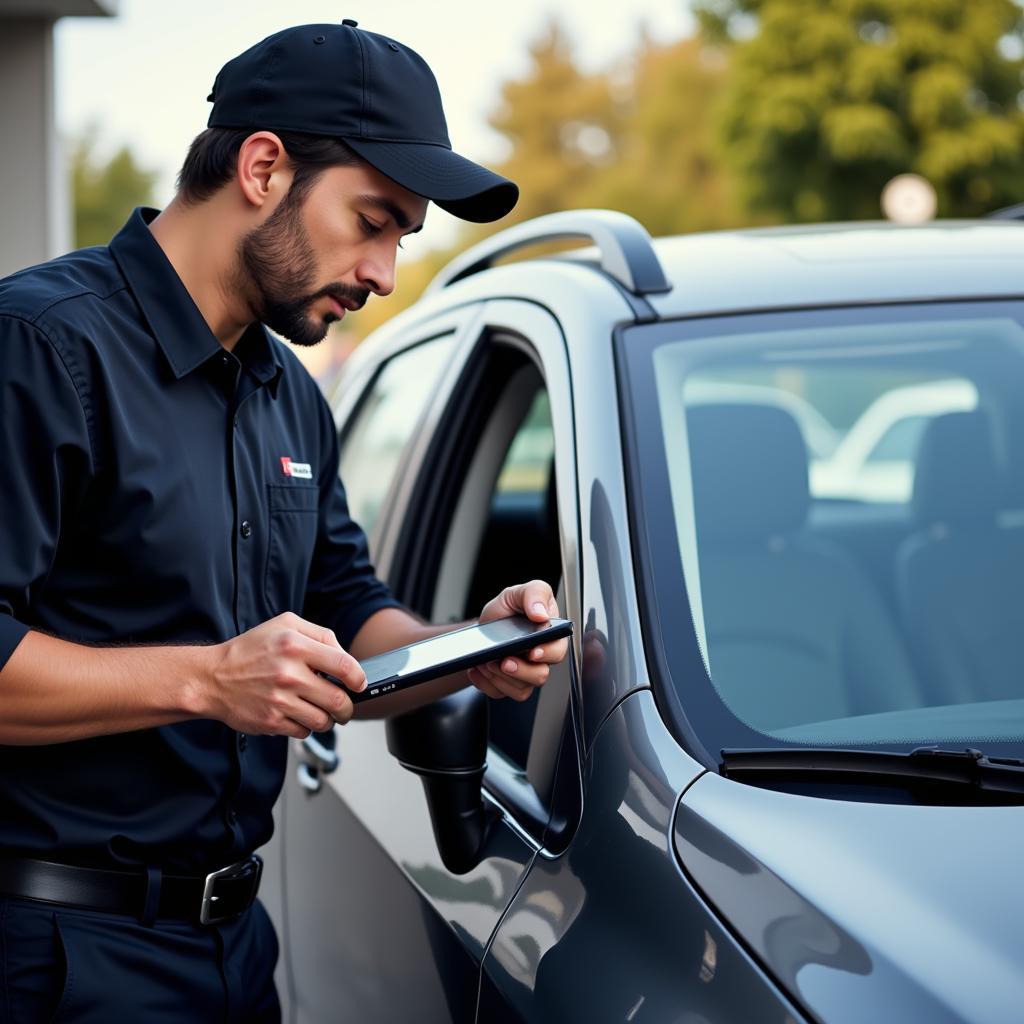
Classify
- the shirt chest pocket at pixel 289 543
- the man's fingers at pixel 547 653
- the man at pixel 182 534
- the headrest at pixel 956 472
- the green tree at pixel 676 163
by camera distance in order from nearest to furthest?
the man at pixel 182 534 < the man's fingers at pixel 547 653 < the shirt chest pocket at pixel 289 543 < the headrest at pixel 956 472 < the green tree at pixel 676 163

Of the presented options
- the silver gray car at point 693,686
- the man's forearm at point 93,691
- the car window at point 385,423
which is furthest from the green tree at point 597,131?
the man's forearm at point 93,691

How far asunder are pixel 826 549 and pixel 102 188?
145 feet

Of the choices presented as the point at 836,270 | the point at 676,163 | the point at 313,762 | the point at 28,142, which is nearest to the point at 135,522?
the point at 313,762

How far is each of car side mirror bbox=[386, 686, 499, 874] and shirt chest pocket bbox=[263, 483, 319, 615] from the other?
0.29m

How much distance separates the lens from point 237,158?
69.7 inches

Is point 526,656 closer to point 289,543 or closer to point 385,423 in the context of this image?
point 289,543

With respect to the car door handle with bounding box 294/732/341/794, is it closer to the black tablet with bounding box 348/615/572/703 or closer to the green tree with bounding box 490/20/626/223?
the black tablet with bounding box 348/615/572/703

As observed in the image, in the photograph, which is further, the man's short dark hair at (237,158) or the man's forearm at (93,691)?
the man's short dark hair at (237,158)

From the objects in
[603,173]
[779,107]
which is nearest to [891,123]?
[779,107]

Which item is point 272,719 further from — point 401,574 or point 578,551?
point 401,574

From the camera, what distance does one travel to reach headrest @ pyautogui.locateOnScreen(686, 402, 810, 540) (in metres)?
2.01

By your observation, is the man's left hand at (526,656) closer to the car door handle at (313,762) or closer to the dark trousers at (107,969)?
the dark trousers at (107,969)

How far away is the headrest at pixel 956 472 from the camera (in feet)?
7.96

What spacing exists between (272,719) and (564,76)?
177 feet
